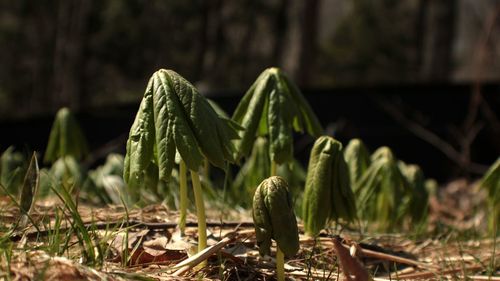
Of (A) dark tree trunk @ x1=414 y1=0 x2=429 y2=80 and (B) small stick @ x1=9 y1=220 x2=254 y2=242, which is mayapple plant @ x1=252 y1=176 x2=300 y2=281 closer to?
(B) small stick @ x1=9 y1=220 x2=254 y2=242

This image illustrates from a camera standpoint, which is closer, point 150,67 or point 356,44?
point 150,67

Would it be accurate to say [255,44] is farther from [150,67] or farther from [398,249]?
[398,249]

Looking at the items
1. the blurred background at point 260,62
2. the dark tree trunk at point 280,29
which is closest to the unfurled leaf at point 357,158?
the blurred background at point 260,62

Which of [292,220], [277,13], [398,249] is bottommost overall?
[398,249]

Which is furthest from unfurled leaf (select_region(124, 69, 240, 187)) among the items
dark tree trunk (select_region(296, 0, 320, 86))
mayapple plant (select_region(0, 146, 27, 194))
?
dark tree trunk (select_region(296, 0, 320, 86))

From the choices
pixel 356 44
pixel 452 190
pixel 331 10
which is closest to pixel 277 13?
pixel 356 44

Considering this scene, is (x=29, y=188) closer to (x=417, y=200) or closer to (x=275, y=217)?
(x=275, y=217)
